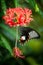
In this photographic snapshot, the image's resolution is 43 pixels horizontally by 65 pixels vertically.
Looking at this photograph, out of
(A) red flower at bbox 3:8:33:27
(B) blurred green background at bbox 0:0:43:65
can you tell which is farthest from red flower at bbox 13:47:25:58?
(A) red flower at bbox 3:8:33:27

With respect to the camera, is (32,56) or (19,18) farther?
(32,56)

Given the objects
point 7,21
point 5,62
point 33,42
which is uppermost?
point 7,21

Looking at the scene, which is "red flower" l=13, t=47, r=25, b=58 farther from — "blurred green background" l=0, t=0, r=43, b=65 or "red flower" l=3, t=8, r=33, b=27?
"red flower" l=3, t=8, r=33, b=27

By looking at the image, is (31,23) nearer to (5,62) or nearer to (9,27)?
(9,27)

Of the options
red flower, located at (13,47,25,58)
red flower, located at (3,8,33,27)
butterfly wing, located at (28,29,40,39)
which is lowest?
red flower, located at (13,47,25,58)

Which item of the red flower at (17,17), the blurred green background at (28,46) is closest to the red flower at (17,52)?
the blurred green background at (28,46)

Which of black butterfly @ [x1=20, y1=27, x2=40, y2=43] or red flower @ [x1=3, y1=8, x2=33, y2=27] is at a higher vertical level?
red flower @ [x1=3, y1=8, x2=33, y2=27]

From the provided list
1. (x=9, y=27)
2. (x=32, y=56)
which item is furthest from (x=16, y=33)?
(x=32, y=56)

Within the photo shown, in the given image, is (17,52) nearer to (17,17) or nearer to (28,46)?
(28,46)
